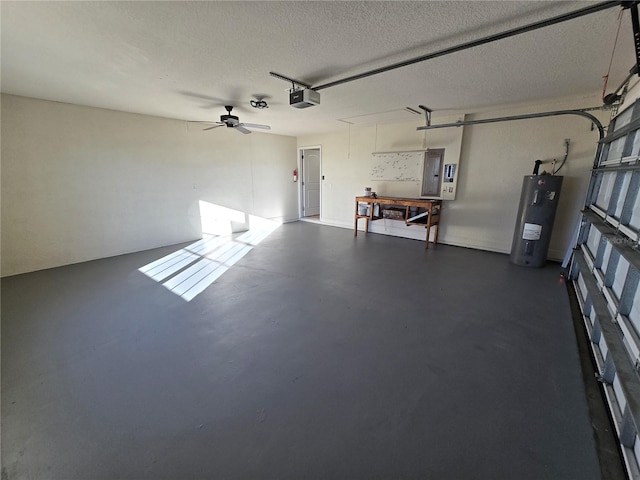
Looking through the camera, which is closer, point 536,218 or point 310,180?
point 536,218

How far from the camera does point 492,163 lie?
4727 millimetres

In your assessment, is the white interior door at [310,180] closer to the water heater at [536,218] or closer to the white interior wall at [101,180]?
the white interior wall at [101,180]

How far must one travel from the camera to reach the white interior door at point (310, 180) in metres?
7.96

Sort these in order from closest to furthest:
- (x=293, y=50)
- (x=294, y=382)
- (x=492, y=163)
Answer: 1. (x=294, y=382)
2. (x=293, y=50)
3. (x=492, y=163)

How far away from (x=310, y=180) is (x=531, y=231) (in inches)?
228

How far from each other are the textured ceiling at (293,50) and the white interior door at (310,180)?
13.5ft

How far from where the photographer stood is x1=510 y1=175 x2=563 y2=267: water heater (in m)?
3.83

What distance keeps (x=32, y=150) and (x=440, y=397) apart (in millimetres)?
5926

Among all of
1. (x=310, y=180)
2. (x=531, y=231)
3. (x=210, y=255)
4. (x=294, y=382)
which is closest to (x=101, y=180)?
(x=210, y=255)

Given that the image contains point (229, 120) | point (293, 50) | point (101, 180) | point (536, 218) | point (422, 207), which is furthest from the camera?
point (422, 207)

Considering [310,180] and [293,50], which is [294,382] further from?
[310,180]

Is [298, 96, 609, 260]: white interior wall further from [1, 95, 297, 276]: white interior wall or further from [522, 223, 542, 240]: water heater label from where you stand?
[1, 95, 297, 276]: white interior wall

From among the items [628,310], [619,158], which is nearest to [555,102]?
[619,158]

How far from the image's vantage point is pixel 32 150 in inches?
151
